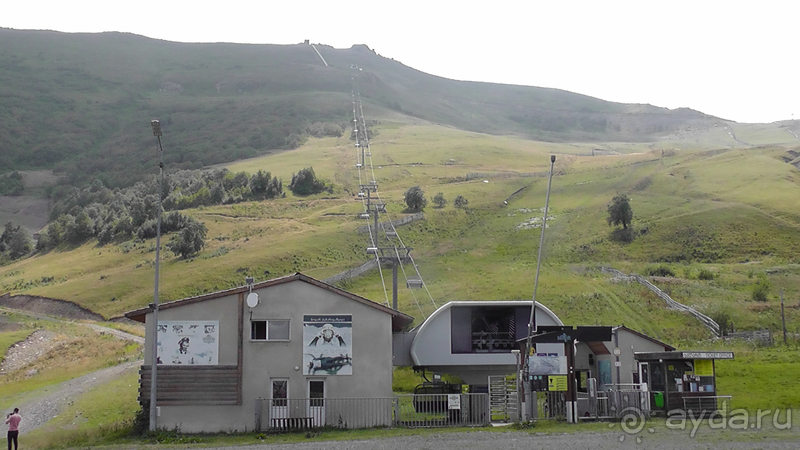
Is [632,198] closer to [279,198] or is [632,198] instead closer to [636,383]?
[279,198]

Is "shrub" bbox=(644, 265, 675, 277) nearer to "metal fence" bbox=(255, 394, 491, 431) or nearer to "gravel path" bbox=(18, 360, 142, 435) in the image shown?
"gravel path" bbox=(18, 360, 142, 435)

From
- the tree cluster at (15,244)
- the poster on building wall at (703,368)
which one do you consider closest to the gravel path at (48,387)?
the poster on building wall at (703,368)

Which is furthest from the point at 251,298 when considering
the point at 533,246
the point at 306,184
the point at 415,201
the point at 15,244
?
the point at 15,244

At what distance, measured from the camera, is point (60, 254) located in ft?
380

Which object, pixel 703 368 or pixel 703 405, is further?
pixel 703 368

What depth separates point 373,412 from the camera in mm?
28203

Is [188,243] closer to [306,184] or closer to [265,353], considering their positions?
[306,184]

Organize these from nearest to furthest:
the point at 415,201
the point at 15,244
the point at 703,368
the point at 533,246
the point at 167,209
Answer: the point at 703,368 < the point at 533,246 < the point at 415,201 < the point at 167,209 < the point at 15,244

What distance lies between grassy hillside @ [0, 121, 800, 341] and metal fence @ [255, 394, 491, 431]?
31.2 m

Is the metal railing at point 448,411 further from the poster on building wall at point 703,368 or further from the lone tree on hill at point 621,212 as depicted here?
the lone tree on hill at point 621,212

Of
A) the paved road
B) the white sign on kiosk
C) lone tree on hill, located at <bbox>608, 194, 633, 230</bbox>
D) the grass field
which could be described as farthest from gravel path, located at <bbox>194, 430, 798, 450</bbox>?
lone tree on hill, located at <bbox>608, 194, 633, 230</bbox>

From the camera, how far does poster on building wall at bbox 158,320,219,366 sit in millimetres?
29266

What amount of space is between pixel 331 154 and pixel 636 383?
143870 millimetres

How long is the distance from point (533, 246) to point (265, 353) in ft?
219
